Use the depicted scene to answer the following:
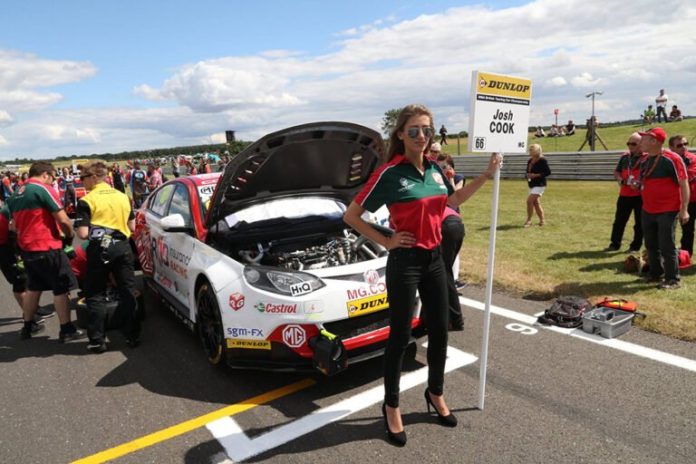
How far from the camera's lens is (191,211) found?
15.7ft

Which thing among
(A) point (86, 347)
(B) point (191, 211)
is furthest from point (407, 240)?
(A) point (86, 347)

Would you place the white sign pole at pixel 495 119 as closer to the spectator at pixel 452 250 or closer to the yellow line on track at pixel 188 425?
the spectator at pixel 452 250

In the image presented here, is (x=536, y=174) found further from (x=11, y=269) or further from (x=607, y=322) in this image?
(x=11, y=269)

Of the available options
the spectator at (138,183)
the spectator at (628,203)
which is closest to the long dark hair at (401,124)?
the spectator at (628,203)

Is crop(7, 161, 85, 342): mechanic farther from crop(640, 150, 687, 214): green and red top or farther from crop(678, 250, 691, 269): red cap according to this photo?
crop(678, 250, 691, 269): red cap

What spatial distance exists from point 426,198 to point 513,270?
437cm

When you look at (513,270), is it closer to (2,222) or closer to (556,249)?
(556,249)

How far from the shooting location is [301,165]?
4566mm

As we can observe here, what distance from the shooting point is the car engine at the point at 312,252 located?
169 inches

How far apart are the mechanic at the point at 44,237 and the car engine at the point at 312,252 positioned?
2.16 metres

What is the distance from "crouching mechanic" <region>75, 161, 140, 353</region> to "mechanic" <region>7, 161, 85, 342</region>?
0.52 m

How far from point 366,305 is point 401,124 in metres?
1.43

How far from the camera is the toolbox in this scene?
4254 mm

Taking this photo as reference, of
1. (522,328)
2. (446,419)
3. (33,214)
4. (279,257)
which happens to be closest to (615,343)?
(522,328)
